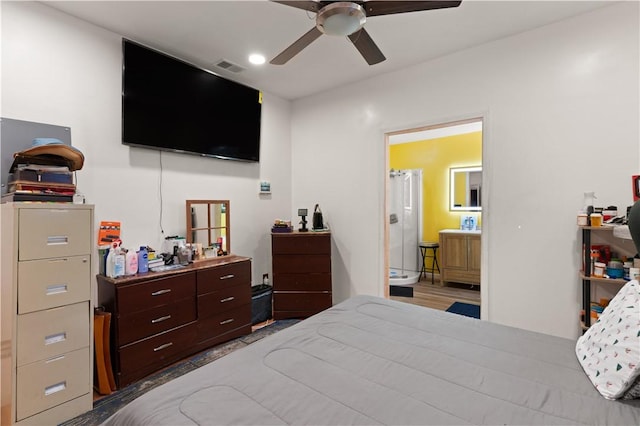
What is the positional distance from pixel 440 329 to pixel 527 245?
1594mm

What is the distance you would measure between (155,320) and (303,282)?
1588mm

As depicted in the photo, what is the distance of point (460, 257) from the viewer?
4750 mm

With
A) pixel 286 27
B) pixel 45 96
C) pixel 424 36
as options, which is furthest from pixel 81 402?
pixel 424 36

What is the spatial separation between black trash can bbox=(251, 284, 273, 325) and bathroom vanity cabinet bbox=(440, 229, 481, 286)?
9.21 feet

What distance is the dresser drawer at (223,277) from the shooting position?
2.78 meters

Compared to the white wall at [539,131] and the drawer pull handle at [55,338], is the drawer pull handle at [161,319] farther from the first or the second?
the white wall at [539,131]

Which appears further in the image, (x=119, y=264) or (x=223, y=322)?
(x=223, y=322)

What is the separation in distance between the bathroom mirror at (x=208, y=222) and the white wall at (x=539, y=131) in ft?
5.77

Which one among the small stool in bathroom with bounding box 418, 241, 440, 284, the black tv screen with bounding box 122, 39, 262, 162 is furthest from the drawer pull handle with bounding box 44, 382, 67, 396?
the small stool in bathroom with bounding box 418, 241, 440, 284

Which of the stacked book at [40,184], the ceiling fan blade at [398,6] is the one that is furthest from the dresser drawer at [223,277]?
the ceiling fan blade at [398,6]

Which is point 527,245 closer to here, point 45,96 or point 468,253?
point 468,253

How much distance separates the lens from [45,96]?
2266 millimetres

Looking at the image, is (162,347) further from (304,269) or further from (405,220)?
(405,220)

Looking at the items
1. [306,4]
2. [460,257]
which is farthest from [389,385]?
[460,257]
